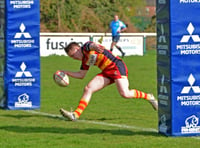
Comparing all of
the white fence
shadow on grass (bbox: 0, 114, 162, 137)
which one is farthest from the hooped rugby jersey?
the white fence

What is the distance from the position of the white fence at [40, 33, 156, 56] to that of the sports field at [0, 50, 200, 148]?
1851 centimetres

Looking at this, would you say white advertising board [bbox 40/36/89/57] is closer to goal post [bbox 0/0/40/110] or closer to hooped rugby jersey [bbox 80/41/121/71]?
goal post [bbox 0/0/40/110]

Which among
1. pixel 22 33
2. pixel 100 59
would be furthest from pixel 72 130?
pixel 22 33

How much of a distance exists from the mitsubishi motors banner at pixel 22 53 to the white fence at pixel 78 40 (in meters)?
21.8

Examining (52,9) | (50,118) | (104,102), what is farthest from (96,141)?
(52,9)

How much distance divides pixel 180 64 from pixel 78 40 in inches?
1122

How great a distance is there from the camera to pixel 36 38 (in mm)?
14945

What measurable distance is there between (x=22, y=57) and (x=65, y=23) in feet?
114

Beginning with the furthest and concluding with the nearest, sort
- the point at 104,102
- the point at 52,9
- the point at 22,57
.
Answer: the point at 52,9, the point at 104,102, the point at 22,57

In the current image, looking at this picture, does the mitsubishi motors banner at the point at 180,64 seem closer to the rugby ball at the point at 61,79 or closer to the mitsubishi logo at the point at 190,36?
the mitsubishi logo at the point at 190,36

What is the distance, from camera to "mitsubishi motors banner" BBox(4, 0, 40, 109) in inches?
585

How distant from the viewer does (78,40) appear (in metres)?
38.7

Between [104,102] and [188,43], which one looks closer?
[188,43]

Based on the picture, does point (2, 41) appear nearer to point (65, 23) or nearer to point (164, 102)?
point (164, 102)
